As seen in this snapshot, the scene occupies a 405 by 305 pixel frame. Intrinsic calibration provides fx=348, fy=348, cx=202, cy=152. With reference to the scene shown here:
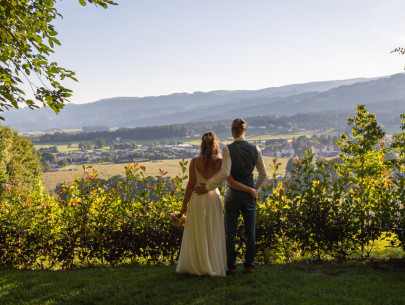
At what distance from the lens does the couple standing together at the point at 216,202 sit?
17.6 ft

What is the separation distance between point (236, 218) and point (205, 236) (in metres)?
0.57

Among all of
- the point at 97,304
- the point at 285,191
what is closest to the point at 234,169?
the point at 285,191

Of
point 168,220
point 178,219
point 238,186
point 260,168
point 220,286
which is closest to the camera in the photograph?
point 220,286

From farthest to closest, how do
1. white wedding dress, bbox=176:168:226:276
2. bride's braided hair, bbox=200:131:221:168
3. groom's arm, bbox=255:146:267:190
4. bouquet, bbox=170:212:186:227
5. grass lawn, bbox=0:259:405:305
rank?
1. bouquet, bbox=170:212:186:227
2. groom's arm, bbox=255:146:267:190
3. white wedding dress, bbox=176:168:226:276
4. bride's braided hair, bbox=200:131:221:168
5. grass lawn, bbox=0:259:405:305

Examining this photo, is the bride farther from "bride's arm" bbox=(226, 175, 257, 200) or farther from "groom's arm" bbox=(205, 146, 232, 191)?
"groom's arm" bbox=(205, 146, 232, 191)

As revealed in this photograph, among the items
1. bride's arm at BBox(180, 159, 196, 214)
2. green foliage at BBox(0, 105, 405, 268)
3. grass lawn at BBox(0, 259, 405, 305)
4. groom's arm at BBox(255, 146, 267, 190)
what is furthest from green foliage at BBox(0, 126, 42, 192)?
groom's arm at BBox(255, 146, 267, 190)

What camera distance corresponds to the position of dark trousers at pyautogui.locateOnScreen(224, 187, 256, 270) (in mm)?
5395

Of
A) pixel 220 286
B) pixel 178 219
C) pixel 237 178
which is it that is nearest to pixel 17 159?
pixel 178 219

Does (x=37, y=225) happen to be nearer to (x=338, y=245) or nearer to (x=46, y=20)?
(x=46, y=20)

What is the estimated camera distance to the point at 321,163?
6.41 metres

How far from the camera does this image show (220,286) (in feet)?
16.5

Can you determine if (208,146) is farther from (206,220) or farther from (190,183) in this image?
(206,220)

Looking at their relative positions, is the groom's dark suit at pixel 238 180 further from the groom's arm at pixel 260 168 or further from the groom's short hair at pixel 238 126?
the groom's short hair at pixel 238 126

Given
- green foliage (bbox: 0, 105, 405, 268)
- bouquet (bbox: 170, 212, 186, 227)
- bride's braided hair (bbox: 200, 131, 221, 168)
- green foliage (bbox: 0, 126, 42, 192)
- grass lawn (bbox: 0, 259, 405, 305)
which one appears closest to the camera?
grass lawn (bbox: 0, 259, 405, 305)
